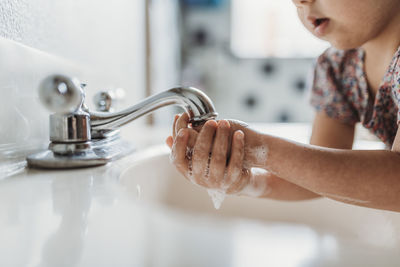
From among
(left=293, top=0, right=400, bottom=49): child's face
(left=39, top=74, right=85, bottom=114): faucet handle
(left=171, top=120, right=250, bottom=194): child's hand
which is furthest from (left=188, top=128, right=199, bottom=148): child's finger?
(left=293, top=0, right=400, bottom=49): child's face

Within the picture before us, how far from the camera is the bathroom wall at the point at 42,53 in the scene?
0.44 m

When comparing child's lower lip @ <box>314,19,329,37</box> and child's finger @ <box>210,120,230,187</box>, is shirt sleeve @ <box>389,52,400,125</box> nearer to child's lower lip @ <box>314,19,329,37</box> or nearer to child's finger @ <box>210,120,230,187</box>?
child's lower lip @ <box>314,19,329,37</box>

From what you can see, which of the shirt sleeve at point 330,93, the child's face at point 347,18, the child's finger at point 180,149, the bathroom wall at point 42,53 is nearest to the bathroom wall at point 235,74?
the bathroom wall at point 42,53

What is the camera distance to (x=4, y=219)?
283 mm

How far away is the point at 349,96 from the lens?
71cm

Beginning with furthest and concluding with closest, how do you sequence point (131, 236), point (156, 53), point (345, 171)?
point (156, 53), point (345, 171), point (131, 236)

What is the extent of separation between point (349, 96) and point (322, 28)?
0.25 m

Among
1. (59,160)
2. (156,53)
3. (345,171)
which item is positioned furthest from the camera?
(156,53)

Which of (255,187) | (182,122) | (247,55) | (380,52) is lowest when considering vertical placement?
(255,187)

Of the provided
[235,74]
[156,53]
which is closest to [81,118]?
[156,53]

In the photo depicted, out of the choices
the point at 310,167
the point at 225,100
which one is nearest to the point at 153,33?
the point at 225,100

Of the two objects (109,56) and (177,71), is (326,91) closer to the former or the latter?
(109,56)

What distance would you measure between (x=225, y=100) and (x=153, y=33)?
666 mm

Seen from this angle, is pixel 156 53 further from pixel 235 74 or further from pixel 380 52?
pixel 380 52
